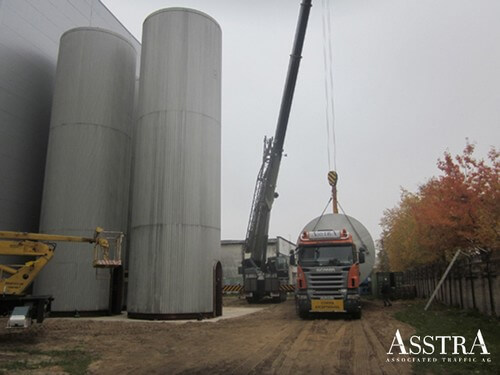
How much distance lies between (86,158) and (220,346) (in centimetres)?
1464

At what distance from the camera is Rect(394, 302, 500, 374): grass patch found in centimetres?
906

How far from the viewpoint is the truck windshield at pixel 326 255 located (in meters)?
19.6

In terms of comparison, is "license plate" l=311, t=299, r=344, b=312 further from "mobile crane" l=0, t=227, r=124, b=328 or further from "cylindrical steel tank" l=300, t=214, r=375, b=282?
"mobile crane" l=0, t=227, r=124, b=328

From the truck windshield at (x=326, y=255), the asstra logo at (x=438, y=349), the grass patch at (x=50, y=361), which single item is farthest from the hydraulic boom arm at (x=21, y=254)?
the asstra logo at (x=438, y=349)

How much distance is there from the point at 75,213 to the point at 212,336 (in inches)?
455

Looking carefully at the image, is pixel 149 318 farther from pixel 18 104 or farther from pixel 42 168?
pixel 18 104

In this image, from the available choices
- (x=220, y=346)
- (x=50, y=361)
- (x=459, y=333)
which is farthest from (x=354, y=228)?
(x=50, y=361)

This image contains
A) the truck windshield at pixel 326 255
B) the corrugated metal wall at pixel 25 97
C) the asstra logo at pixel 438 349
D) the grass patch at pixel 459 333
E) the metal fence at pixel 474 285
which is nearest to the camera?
the grass patch at pixel 459 333

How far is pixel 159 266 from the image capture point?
20219 mm

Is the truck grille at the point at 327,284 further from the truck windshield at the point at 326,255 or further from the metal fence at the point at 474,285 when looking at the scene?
the metal fence at the point at 474,285

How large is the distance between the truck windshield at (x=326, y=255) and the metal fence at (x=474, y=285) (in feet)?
17.7

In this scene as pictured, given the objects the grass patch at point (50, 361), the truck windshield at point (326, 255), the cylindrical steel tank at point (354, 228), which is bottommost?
the grass patch at point (50, 361)

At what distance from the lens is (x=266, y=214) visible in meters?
30.2

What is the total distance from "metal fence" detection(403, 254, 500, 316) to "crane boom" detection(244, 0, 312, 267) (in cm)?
1178
